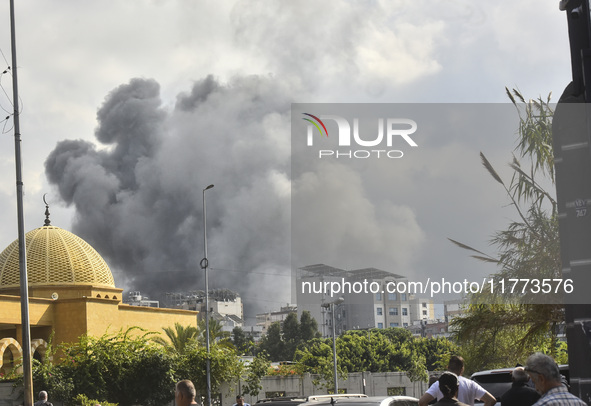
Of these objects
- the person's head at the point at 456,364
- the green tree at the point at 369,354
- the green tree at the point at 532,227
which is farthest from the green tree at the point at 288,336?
the person's head at the point at 456,364

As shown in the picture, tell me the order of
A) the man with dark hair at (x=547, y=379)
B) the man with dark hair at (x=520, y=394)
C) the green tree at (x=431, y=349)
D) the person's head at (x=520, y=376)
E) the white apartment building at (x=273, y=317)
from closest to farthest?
the man with dark hair at (x=547, y=379) → the man with dark hair at (x=520, y=394) → the person's head at (x=520, y=376) → the green tree at (x=431, y=349) → the white apartment building at (x=273, y=317)

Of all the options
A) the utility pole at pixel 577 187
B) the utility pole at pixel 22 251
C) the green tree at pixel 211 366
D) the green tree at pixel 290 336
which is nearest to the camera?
the utility pole at pixel 577 187

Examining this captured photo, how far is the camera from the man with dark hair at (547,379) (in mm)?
4430

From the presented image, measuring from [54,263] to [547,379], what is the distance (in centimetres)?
4176

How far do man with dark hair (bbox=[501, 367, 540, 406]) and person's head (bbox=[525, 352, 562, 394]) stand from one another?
3150 mm

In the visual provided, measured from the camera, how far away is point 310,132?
12789mm

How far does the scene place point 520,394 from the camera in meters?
7.63

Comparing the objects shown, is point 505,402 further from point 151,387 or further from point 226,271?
point 226,271

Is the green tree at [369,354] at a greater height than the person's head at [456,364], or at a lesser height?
lesser

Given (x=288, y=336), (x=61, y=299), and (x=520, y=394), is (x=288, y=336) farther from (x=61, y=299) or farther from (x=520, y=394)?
(x=520, y=394)

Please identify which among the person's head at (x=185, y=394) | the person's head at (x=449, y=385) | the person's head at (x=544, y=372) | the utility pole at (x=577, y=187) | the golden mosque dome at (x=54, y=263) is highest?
the golden mosque dome at (x=54, y=263)

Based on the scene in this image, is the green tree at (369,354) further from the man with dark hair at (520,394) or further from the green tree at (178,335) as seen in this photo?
the man with dark hair at (520,394)

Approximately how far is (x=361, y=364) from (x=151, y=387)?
41.2 meters

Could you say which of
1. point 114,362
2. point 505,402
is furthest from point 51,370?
point 505,402
